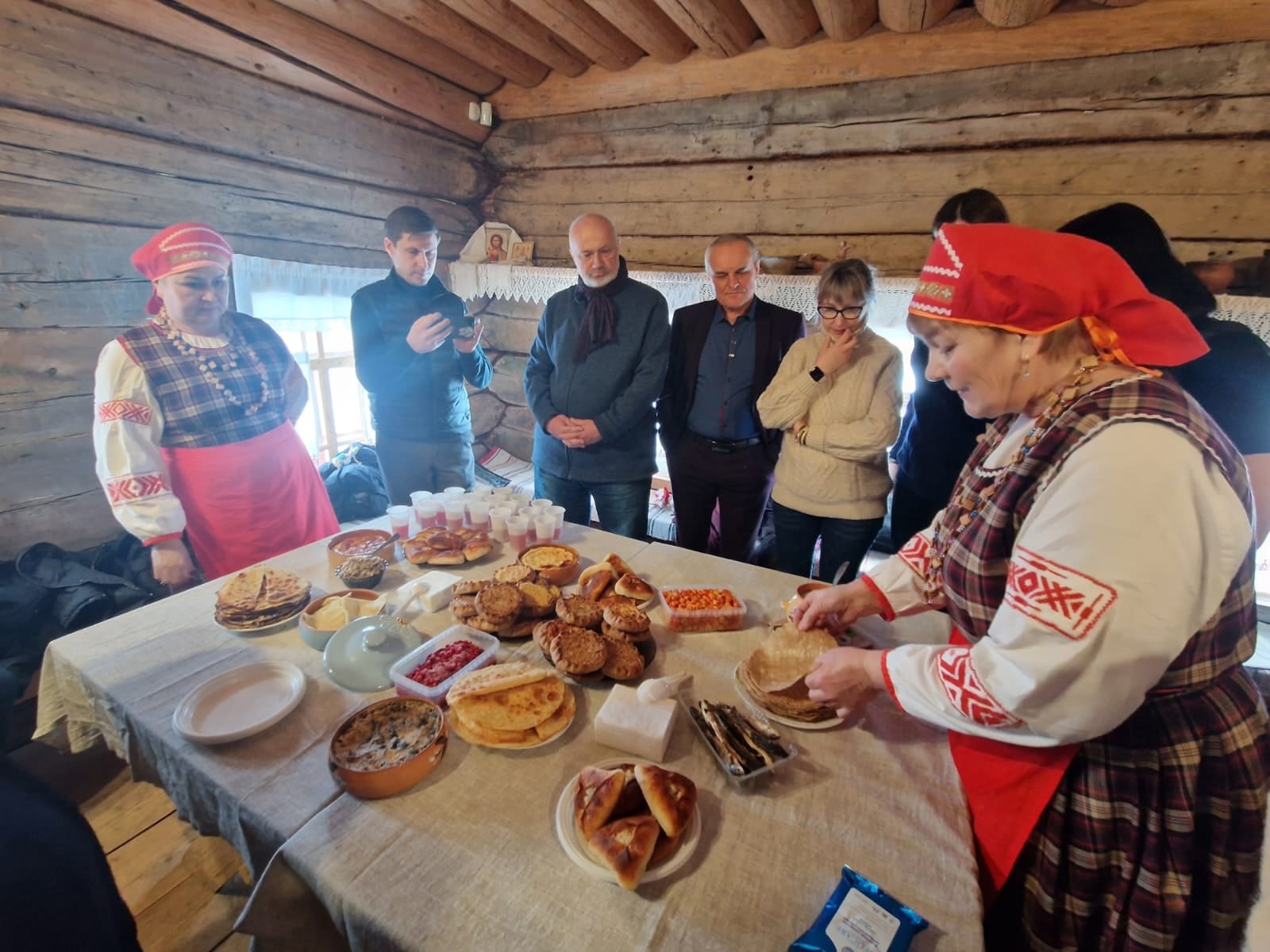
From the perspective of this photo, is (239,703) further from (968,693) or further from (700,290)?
(700,290)

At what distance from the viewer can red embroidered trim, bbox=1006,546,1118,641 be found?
783mm

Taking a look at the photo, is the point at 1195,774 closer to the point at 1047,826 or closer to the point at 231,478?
the point at 1047,826

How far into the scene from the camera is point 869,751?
43.4 inches

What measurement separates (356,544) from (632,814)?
137 cm

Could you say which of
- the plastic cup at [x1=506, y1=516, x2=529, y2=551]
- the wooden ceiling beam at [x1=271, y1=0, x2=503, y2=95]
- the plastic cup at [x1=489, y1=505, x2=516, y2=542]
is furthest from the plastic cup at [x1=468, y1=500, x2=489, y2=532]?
the wooden ceiling beam at [x1=271, y1=0, x2=503, y2=95]

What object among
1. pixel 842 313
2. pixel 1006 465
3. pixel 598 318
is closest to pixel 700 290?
pixel 598 318

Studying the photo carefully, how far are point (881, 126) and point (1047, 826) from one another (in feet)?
10.8

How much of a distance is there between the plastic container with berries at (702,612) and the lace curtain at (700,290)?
191 centimetres

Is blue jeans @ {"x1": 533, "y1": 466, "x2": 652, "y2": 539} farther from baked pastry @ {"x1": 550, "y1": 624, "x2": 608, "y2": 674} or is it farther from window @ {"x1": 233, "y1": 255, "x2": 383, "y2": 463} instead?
window @ {"x1": 233, "y1": 255, "x2": 383, "y2": 463}

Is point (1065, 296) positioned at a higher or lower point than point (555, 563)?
higher

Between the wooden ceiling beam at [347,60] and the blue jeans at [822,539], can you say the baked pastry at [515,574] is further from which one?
the wooden ceiling beam at [347,60]

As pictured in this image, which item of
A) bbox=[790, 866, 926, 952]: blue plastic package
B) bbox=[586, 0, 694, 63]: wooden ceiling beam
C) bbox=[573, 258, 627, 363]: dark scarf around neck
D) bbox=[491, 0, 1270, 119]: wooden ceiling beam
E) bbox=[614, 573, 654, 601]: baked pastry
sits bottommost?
bbox=[790, 866, 926, 952]: blue plastic package

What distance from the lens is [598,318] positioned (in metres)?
2.57

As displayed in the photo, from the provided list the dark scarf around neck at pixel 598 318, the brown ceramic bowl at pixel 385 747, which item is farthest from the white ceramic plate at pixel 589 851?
the dark scarf around neck at pixel 598 318
